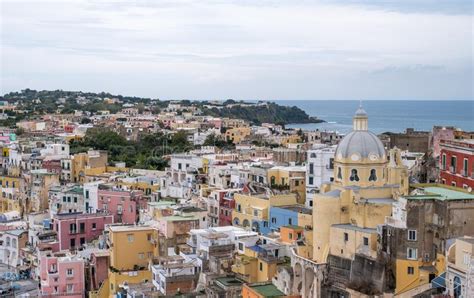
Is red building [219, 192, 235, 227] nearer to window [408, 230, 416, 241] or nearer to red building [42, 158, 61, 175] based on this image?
window [408, 230, 416, 241]

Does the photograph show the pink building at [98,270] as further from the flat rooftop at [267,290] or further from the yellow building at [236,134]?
the yellow building at [236,134]

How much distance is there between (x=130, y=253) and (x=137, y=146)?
167 ft

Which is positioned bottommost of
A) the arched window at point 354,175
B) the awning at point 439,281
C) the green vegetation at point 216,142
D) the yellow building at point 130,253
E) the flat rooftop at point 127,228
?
the yellow building at point 130,253

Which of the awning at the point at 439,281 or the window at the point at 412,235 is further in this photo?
the window at the point at 412,235

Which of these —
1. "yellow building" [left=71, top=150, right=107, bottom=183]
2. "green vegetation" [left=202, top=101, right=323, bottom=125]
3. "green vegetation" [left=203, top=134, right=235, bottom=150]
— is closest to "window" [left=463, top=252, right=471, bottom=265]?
"yellow building" [left=71, top=150, right=107, bottom=183]

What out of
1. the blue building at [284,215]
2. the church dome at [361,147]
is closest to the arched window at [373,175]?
the church dome at [361,147]

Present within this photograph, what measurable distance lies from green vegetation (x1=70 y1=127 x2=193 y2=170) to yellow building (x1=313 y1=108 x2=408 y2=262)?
38.2m

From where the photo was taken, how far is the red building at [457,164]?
3897cm

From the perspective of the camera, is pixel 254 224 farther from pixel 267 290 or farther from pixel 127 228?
pixel 267 290

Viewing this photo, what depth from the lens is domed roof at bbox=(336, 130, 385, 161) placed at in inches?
1368

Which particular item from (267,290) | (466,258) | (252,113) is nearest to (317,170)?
(267,290)

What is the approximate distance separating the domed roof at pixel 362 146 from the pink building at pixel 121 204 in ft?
63.2

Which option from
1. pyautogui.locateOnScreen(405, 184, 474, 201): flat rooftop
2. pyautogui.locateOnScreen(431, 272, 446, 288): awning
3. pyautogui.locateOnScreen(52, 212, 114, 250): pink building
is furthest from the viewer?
pyautogui.locateOnScreen(52, 212, 114, 250): pink building

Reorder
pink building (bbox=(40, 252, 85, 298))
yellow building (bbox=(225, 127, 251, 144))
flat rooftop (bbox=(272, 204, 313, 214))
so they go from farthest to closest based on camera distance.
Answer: yellow building (bbox=(225, 127, 251, 144))
flat rooftop (bbox=(272, 204, 313, 214))
pink building (bbox=(40, 252, 85, 298))
